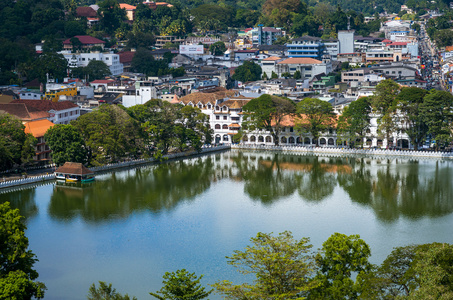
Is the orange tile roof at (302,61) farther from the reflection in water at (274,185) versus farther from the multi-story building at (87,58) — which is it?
the reflection in water at (274,185)

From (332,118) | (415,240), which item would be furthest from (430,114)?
(415,240)

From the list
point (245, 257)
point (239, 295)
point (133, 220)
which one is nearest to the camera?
point (239, 295)

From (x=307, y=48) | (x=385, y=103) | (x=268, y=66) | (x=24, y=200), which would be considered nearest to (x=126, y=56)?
(x=268, y=66)

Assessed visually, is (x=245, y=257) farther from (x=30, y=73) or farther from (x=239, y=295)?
(x=30, y=73)

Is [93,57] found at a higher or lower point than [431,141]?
higher

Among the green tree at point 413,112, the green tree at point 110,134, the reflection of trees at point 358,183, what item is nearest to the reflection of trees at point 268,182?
the reflection of trees at point 358,183

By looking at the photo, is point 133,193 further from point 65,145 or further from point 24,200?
point 65,145

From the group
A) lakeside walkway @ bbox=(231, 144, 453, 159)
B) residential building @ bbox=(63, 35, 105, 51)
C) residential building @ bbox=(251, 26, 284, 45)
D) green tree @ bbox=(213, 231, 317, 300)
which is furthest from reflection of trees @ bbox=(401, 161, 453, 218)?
residential building @ bbox=(251, 26, 284, 45)
